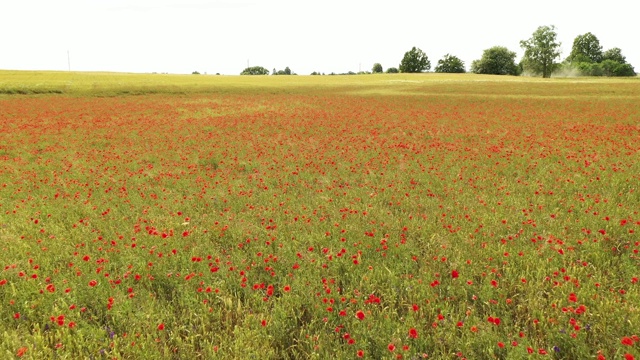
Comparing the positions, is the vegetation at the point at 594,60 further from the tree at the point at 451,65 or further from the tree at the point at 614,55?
the tree at the point at 451,65

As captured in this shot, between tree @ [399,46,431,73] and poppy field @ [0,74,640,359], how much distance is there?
12705cm

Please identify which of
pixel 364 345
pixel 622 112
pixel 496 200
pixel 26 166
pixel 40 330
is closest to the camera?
pixel 364 345

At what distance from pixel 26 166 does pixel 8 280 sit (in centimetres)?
722

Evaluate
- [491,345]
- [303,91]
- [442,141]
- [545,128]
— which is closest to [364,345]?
[491,345]

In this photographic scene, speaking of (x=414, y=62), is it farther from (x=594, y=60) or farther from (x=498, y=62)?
(x=594, y=60)

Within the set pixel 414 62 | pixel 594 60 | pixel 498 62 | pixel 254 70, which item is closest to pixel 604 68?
pixel 594 60

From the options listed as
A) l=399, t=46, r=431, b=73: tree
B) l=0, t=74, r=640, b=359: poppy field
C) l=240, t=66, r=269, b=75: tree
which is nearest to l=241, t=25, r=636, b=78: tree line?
l=399, t=46, r=431, b=73: tree

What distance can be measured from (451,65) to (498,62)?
1600 centimetres

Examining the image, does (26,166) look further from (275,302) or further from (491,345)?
(491,345)

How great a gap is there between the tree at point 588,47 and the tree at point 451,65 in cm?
3572

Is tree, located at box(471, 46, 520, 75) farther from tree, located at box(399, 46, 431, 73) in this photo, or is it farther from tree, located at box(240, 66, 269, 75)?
tree, located at box(240, 66, 269, 75)

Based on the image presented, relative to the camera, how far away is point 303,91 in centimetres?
4009

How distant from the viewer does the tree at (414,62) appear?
12888 cm

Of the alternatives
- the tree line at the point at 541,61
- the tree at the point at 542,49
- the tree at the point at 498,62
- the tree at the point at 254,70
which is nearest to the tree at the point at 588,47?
the tree line at the point at 541,61
